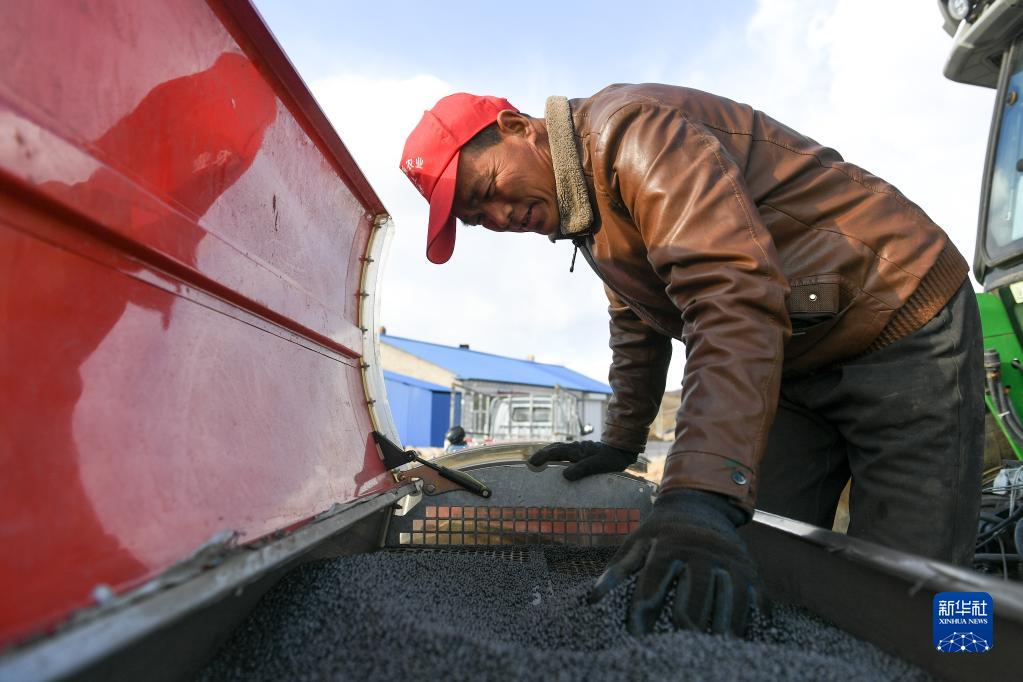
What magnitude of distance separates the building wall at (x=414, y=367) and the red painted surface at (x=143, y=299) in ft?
66.3

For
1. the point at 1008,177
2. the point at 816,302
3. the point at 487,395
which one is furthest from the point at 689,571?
the point at 487,395

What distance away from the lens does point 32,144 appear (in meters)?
0.75

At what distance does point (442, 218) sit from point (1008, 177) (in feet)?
8.37

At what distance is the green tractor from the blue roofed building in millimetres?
3814

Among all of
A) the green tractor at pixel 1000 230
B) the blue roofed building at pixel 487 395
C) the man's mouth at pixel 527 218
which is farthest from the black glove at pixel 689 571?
the blue roofed building at pixel 487 395

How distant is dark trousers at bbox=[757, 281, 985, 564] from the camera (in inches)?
62.7

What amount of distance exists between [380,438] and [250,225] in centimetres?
91

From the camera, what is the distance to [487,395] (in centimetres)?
1435

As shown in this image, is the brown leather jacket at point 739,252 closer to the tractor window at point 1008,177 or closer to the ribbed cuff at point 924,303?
the ribbed cuff at point 924,303

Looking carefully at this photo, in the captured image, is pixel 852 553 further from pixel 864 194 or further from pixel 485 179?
pixel 485 179

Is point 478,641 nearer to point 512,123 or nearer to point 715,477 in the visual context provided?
point 715,477

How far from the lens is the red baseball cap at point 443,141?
1865mm

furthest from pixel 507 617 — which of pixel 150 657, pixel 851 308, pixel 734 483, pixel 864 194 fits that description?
pixel 864 194

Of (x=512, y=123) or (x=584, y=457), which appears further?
(x=584, y=457)
